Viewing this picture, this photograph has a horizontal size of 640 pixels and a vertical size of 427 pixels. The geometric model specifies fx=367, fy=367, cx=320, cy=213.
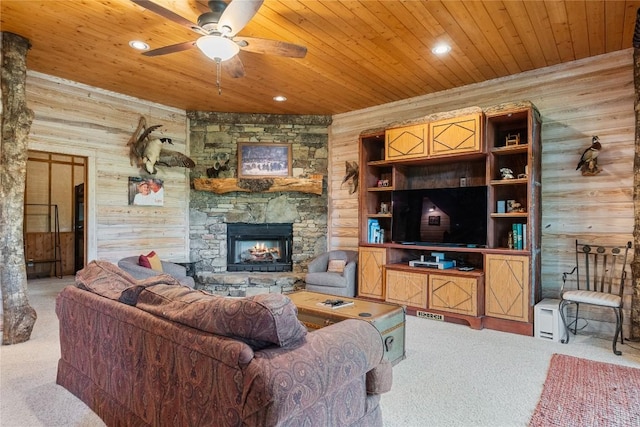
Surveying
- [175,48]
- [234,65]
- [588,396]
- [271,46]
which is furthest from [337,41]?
[588,396]

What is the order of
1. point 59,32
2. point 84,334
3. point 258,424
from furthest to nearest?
point 59,32, point 84,334, point 258,424

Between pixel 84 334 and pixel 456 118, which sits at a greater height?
pixel 456 118

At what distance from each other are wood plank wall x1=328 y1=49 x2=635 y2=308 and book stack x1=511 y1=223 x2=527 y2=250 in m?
0.46

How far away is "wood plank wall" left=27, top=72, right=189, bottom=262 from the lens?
457cm

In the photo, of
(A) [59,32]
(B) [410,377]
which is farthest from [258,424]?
(A) [59,32]

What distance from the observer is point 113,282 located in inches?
90.6

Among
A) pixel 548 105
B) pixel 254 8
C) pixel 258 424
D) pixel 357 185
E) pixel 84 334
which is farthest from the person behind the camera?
pixel 357 185

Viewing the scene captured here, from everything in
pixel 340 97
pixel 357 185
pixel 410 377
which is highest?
pixel 340 97

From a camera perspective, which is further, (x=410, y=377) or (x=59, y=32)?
(x=59, y=32)

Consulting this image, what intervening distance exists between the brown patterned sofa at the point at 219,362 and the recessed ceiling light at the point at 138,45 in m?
2.58

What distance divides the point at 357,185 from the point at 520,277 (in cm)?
274

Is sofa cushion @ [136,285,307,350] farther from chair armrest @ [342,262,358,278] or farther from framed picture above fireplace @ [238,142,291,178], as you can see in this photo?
framed picture above fireplace @ [238,142,291,178]

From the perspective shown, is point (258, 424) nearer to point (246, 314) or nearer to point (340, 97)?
point (246, 314)

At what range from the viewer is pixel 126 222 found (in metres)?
5.28
